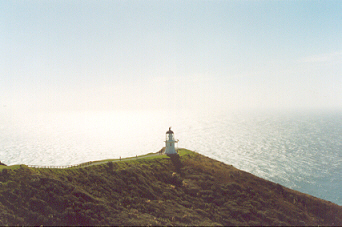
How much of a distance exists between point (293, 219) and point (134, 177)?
26.0 m

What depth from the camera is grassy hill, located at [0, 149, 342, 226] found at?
25469 millimetres

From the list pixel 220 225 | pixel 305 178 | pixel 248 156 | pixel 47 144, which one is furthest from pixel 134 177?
pixel 47 144

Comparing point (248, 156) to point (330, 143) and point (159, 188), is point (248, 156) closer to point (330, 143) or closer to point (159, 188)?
point (330, 143)

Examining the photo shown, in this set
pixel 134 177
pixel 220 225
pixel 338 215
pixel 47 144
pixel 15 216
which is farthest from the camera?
pixel 47 144

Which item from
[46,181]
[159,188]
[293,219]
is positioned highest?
[46,181]

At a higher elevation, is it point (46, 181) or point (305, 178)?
point (46, 181)

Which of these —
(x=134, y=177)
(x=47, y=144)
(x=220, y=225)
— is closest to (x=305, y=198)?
(x=220, y=225)

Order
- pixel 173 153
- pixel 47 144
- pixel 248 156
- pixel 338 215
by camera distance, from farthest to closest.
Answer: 1. pixel 47 144
2. pixel 248 156
3. pixel 173 153
4. pixel 338 215

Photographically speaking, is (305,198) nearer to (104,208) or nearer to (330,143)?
(104,208)

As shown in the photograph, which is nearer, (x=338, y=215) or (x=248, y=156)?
(x=338, y=215)

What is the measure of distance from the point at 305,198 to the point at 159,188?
2655 centimetres

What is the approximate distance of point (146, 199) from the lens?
1241 inches

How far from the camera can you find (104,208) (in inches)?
1059

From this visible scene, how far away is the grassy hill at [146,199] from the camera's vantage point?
2547cm
